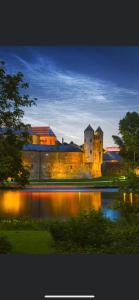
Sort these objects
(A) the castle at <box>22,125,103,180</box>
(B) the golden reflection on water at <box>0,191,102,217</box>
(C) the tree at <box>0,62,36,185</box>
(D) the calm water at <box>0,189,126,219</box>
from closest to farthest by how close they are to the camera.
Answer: (C) the tree at <box>0,62,36,185</box>, (D) the calm water at <box>0,189,126,219</box>, (B) the golden reflection on water at <box>0,191,102,217</box>, (A) the castle at <box>22,125,103,180</box>

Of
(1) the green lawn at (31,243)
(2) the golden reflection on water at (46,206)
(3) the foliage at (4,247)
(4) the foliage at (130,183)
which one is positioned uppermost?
(4) the foliage at (130,183)

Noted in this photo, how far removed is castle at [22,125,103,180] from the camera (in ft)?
254

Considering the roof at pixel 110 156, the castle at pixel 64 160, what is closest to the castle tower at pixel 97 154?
the castle at pixel 64 160

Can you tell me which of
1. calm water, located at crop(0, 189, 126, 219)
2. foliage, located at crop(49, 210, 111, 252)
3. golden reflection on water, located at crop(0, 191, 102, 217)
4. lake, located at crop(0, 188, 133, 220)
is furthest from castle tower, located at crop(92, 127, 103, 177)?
foliage, located at crop(49, 210, 111, 252)

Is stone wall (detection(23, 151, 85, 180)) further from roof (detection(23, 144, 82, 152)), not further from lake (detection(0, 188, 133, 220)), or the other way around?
lake (detection(0, 188, 133, 220))

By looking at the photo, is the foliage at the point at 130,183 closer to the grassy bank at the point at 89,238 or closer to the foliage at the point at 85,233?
the grassy bank at the point at 89,238

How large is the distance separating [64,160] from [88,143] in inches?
258

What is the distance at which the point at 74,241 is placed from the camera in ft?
30.5

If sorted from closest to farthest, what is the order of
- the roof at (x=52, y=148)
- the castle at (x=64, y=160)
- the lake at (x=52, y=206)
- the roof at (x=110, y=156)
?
the lake at (x=52, y=206) < the castle at (x=64, y=160) < the roof at (x=52, y=148) < the roof at (x=110, y=156)

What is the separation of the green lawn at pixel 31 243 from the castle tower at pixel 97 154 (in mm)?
69259

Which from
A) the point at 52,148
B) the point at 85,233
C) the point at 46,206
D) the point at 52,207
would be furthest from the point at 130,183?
the point at 52,148

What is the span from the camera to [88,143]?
82.7m

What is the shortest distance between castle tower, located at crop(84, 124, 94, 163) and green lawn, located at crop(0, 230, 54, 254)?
2713 inches

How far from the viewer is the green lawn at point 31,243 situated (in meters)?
9.04
